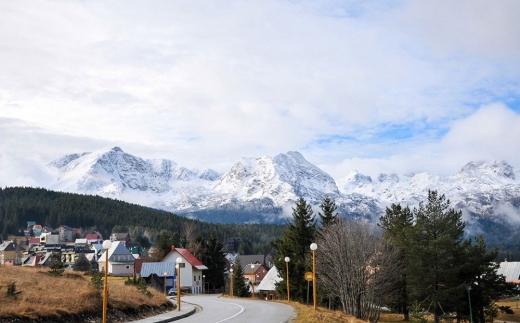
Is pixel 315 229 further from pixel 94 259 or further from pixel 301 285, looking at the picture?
pixel 94 259

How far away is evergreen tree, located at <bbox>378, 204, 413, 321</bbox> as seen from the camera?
45594 mm

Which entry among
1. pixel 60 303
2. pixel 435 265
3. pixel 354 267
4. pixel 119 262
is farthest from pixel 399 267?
pixel 119 262

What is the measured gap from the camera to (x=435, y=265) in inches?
1667

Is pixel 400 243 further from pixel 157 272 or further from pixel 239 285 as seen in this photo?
pixel 157 272

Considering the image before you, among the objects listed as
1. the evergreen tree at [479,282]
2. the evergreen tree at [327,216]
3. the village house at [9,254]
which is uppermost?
the evergreen tree at [327,216]

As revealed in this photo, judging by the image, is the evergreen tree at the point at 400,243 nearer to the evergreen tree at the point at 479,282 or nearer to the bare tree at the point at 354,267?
the bare tree at the point at 354,267

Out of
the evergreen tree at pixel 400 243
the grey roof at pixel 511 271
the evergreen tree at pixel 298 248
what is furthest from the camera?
the grey roof at pixel 511 271

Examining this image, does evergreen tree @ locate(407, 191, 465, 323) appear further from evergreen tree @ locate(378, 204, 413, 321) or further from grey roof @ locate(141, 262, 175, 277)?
grey roof @ locate(141, 262, 175, 277)

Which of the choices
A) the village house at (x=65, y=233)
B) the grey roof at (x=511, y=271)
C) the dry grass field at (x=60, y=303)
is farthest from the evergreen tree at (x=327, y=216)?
the village house at (x=65, y=233)

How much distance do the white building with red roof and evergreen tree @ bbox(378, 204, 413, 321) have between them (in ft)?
90.0

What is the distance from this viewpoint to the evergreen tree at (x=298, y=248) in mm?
46375

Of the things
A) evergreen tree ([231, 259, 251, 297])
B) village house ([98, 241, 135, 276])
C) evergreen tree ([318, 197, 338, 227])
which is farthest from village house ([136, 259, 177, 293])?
village house ([98, 241, 135, 276])

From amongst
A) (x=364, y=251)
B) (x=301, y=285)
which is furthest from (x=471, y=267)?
(x=301, y=285)

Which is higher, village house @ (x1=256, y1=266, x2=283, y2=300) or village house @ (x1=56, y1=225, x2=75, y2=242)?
village house @ (x1=56, y1=225, x2=75, y2=242)
